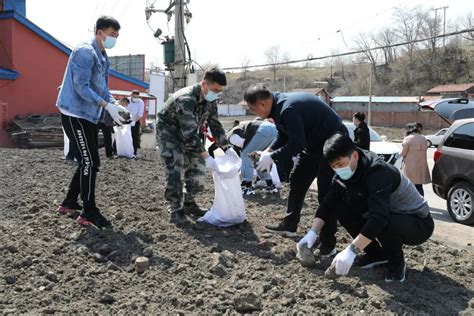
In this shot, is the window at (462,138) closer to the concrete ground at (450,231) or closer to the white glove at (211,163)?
the concrete ground at (450,231)

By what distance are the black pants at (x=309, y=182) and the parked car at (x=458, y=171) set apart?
3.55m

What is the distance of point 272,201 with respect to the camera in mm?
6445

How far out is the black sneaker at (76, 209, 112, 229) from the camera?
4.23 meters

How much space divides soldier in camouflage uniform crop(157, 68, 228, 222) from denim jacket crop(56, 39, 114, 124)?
707mm

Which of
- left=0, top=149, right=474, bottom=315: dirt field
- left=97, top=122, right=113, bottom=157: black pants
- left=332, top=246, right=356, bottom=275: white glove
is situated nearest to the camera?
left=0, top=149, right=474, bottom=315: dirt field

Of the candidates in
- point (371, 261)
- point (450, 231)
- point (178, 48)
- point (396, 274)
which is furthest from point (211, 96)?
point (178, 48)

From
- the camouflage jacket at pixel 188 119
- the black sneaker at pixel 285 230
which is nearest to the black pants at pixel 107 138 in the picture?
the camouflage jacket at pixel 188 119

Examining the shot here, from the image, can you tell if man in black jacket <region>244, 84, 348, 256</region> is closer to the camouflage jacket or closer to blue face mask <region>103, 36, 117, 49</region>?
the camouflage jacket

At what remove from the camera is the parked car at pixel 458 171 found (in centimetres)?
679

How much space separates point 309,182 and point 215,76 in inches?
50.5

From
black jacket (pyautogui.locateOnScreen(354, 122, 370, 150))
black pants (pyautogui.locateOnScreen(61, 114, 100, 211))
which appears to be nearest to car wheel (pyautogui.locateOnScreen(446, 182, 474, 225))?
black jacket (pyautogui.locateOnScreen(354, 122, 370, 150))

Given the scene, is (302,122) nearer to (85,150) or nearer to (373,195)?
(373,195)

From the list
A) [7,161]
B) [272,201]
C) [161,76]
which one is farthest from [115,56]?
[272,201]

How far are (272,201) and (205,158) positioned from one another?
214cm
